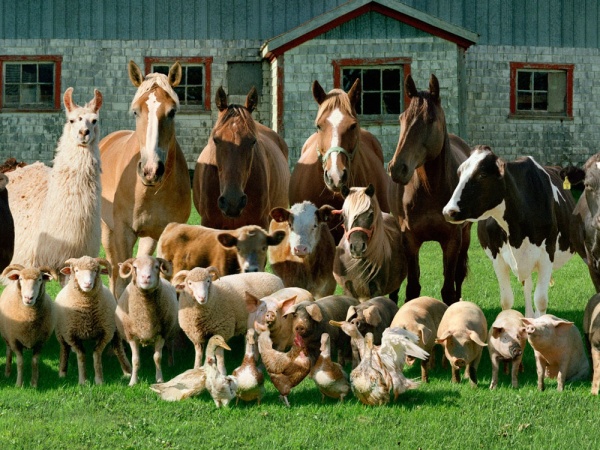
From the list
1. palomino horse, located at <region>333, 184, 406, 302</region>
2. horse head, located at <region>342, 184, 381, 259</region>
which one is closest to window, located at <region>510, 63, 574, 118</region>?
palomino horse, located at <region>333, 184, 406, 302</region>

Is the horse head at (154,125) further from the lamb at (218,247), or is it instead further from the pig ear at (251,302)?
the pig ear at (251,302)

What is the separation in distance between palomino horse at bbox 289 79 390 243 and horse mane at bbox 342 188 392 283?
0.72 m

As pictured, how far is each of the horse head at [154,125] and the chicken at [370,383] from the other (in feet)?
9.71

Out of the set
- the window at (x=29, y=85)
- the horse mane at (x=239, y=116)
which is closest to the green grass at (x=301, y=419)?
the horse mane at (x=239, y=116)

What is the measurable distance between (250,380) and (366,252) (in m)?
2.10

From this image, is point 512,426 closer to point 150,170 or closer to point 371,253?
point 371,253

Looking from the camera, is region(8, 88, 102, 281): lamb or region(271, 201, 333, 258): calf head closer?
region(8, 88, 102, 281): lamb

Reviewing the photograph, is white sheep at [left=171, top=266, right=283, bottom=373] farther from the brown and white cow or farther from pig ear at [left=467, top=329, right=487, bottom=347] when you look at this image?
pig ear at [left=467, top=329, right=487, bottom=347]

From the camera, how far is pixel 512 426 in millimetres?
6004

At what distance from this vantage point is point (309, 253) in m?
8.51

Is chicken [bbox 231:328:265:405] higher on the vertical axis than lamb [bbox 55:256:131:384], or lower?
lower

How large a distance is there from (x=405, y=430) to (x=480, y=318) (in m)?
1.65

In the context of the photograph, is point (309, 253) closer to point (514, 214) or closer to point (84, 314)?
point (514, 214)

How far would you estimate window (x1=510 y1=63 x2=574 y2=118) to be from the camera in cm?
2333
